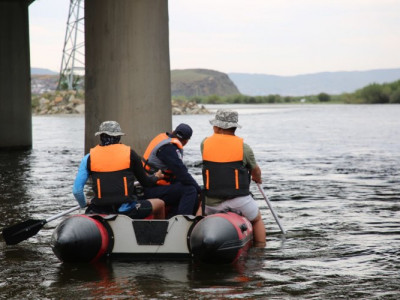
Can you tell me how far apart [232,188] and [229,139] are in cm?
55

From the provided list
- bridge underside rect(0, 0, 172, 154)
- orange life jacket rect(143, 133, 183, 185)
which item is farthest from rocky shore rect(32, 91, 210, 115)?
orange life jacket rect(143, 133, 183, 185)

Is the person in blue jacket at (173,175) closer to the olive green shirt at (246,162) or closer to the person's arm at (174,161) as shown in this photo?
the person's arm at (174,161)

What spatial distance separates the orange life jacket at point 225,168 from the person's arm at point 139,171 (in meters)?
0.67

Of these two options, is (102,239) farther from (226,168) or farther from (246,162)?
(246,162)

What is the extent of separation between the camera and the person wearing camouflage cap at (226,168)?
32.5ft

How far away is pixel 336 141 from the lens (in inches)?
1432

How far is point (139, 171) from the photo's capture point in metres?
9.70

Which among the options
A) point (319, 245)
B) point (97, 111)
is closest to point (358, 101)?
point (97, 111)

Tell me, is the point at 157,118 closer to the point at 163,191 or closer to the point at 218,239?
the point at 163,191

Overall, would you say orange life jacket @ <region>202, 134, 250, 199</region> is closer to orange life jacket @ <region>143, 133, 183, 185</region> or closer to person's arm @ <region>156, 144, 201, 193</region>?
person's arm @ <region>156, 144, 201, 193</region>

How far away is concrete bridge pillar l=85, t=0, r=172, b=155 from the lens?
18.5 meters

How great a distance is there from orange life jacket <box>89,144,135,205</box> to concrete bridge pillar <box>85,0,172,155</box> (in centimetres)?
901

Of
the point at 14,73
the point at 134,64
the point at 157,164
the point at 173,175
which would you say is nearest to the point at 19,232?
the point at 157,164

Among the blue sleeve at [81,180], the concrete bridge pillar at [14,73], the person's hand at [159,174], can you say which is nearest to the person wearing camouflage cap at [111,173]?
the blue sleeve at [81,180]
